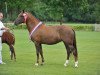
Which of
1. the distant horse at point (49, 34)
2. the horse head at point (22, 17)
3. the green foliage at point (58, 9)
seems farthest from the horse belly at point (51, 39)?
the green foliage at point (58, 9)

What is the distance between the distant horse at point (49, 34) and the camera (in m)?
15.9

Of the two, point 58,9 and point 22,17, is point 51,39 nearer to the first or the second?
point 22,17

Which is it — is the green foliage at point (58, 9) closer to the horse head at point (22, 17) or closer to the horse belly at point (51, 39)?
the horse head at point (22, 17)

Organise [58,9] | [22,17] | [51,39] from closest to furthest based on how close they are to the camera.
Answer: [51,39] → [22,17] → [58,9]

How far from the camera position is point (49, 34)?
16156mm

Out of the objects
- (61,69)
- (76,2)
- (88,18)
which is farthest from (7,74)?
(88,18)

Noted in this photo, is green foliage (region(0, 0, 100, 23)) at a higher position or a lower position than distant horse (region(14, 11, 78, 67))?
lower

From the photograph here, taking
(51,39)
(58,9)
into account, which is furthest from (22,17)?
(58,9)

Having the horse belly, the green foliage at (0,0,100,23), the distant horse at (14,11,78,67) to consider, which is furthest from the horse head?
the green foliage at (0,0,100,23)

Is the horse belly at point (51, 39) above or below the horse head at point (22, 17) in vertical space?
below

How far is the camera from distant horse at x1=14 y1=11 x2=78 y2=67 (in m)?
15.9

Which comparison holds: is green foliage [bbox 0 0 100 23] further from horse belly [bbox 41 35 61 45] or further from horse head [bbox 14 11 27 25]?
horse belly [bbox 41 35 61 45]

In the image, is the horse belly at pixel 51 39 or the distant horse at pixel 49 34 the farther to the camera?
the horse belly at pixel 51 39

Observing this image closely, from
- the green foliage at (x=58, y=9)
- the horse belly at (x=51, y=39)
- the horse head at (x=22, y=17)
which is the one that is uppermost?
the horse head at (x=22, y=17)
